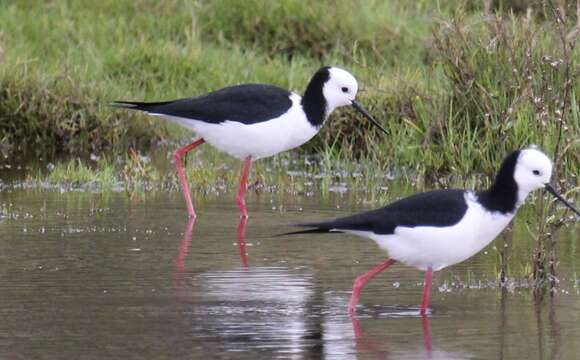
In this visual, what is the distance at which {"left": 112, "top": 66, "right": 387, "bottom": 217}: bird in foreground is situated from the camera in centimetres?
1030

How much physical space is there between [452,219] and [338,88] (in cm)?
402

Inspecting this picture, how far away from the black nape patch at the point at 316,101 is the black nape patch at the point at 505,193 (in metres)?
3.80

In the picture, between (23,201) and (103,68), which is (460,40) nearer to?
(23,201)

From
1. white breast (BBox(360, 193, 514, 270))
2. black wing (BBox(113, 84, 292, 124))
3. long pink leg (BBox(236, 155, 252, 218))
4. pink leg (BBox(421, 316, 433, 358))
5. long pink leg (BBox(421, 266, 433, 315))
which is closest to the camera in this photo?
pink leg (BBox(421, 316, 433, 358))

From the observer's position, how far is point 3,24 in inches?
592

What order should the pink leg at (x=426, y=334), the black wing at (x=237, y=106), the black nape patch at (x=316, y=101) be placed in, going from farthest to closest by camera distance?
the black nape patch at (x=316, y=101) → the black wing at (x=237, y=106) → the pink leg at (x=426, y=334)

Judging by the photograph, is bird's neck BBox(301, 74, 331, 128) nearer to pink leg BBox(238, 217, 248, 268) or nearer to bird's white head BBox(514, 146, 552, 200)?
pink leg BBox(238, 217, 248, 268)

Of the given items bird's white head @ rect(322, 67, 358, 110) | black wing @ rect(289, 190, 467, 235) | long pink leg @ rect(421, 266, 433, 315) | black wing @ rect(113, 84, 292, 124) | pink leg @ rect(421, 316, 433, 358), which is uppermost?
bird's white head @ rect(322, 67, 358, 110)

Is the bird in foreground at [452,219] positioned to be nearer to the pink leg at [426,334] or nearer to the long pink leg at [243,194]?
the pink leg at [426,334]

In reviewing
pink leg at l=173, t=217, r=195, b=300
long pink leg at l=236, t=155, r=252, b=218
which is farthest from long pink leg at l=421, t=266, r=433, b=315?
long pink leg at l=236, t=155, r=252, b=218

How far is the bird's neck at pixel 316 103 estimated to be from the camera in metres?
10.4

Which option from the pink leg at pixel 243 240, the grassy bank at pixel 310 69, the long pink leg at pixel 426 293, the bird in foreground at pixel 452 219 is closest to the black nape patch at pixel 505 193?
the bird in foreground at pixel 452 219

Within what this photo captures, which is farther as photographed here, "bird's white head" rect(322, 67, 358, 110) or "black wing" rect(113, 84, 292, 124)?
"bird's white head" rect(322, 67, 358, 110)

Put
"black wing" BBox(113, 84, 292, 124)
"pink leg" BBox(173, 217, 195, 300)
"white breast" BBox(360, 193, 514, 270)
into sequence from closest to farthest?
"white breast" BBox(360, 193, 514, 270), "pink leg" BBox(173, 217, 195, 300), "black wing" BBox(113, 84, 292, 124)
